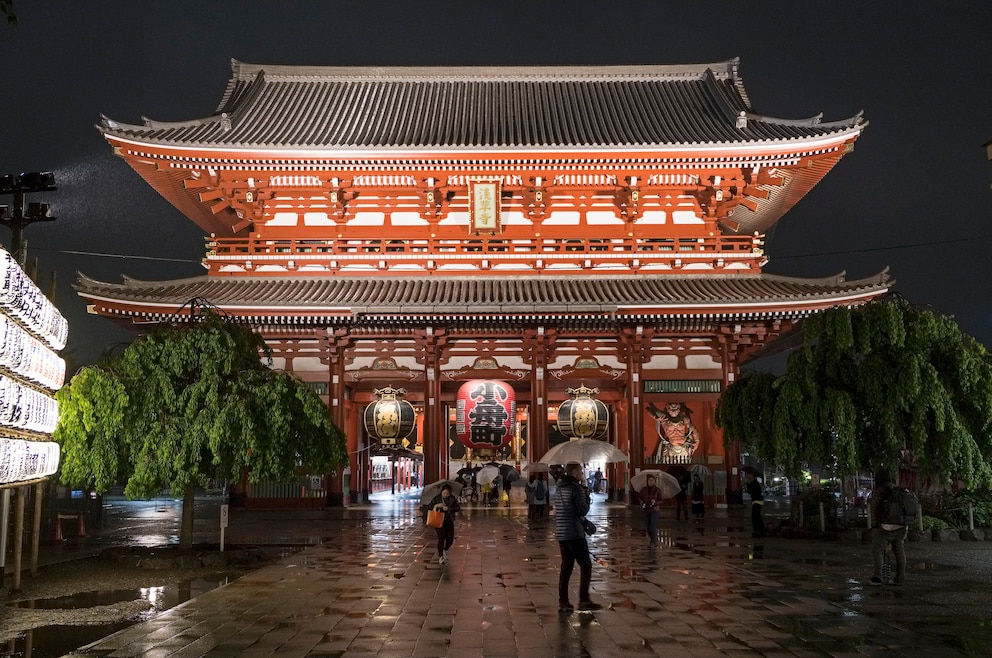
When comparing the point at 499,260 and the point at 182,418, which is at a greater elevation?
the point at 499,260

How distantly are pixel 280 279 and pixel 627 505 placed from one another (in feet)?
44.4

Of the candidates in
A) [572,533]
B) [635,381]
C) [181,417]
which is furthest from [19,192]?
[635,381]

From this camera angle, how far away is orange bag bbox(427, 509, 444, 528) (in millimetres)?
15105

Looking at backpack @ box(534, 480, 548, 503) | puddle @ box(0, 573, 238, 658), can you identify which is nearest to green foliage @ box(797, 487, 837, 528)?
backpack @ box(534, 480, 548, 503)

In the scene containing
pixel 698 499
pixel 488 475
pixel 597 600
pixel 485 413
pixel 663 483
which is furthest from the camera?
pixel 488 475

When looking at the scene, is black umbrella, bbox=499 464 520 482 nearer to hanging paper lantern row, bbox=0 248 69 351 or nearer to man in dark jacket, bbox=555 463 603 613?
hanging paper lantern row, bbox=0 248 69 351

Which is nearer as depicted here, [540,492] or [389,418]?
[540,492]

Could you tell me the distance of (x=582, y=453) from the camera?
77.7ft

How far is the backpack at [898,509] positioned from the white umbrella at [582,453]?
37.0 feet

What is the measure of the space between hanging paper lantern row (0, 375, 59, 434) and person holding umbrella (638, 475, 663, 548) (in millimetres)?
11525

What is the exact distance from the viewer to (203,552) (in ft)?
54.3

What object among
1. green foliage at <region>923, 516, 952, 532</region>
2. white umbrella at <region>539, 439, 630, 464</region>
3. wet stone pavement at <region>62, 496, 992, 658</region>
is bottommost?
wet stone pavement at <region>62, 496, 992, 658</region>

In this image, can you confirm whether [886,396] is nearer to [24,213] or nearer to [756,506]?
[756,506]

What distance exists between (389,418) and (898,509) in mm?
16707
